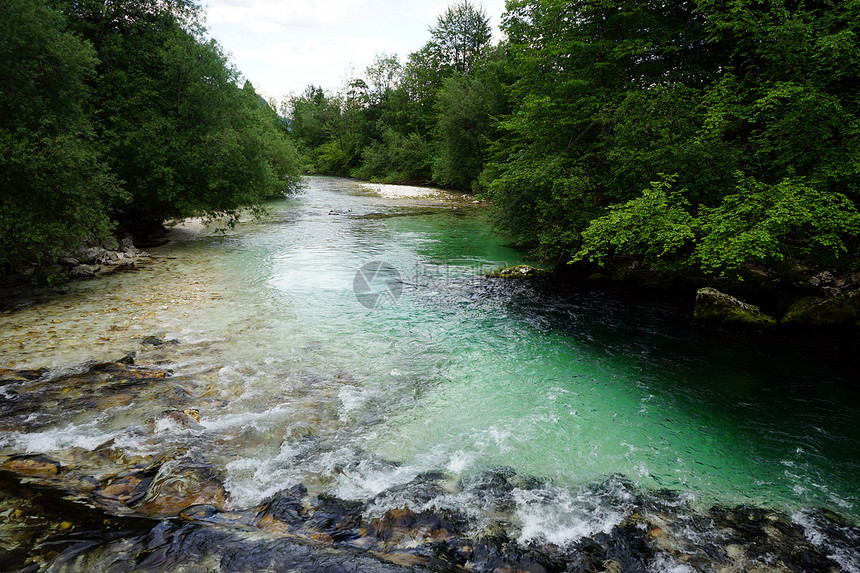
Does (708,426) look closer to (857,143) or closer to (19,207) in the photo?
(857,143)

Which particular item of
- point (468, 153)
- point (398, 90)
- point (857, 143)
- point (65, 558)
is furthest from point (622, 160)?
point (398, 90)

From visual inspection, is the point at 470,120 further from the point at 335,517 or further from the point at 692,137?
the point at 335,517

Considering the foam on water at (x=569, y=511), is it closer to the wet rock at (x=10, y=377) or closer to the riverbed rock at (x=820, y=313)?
the wet rock at (x=10, y=377)

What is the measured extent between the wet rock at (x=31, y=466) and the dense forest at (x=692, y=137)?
12.2 meters

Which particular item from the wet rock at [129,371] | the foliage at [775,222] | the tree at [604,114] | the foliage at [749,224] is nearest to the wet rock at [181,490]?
the wet rock at [129,371]

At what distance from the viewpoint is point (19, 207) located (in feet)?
34.3

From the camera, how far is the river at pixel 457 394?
583cm

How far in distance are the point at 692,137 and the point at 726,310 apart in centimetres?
506

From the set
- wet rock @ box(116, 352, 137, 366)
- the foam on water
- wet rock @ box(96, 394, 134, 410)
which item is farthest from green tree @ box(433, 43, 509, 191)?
the foam on water

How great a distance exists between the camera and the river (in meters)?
5.83

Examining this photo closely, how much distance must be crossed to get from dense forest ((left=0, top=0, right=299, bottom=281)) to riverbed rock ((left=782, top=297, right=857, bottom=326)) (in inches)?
760

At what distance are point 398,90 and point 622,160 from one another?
2499 inches

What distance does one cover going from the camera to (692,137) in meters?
12.3

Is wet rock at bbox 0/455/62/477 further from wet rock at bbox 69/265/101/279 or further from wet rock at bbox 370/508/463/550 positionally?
wet rock at bbox 69/265/101/279
